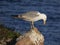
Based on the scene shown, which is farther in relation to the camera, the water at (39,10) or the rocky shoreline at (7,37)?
the water at (39,10)

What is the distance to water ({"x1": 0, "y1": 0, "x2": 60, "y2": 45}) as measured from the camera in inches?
681

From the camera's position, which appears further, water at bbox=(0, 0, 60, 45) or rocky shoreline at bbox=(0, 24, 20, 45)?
water at bbox=(0, 0, 60, 45)

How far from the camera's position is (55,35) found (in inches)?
688

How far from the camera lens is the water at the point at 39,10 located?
17.3 meters

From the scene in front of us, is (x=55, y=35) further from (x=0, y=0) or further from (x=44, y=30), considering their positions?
(x=0, y=0)

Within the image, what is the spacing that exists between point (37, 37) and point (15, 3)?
1377 cm

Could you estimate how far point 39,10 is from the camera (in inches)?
883

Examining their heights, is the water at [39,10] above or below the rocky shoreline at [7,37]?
below

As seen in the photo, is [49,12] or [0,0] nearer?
[49,12]

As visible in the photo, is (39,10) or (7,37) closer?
(7,37)

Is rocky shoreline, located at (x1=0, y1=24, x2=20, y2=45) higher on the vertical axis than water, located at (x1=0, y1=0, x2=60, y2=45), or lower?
higher

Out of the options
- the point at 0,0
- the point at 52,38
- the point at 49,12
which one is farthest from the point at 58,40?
the point at 0,0

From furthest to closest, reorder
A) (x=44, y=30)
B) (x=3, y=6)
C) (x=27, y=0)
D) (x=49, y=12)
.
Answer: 1. (x=27, y=0)
2. (x=3, y=6)
3. (x=49, y=12)
4. (x=44, y=30)

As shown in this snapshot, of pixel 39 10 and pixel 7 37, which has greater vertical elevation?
pixel 7 37
